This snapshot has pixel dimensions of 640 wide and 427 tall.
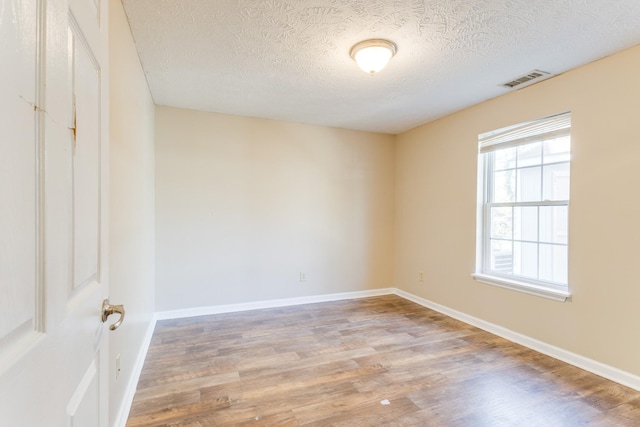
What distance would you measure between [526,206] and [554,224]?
0.31 m

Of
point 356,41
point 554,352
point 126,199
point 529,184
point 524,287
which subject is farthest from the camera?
point 529,184

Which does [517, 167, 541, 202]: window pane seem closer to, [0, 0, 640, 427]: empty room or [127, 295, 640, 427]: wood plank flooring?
[0, 0, 640, 427]: empty room

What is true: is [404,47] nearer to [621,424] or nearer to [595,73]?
[595,73]

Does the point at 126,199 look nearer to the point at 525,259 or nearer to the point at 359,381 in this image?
the point at 359,381

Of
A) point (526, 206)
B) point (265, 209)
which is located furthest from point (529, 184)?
point (265, 209)

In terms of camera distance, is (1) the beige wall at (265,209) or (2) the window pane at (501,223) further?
(1) the beige wall at (265,209)

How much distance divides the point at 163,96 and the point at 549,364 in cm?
444

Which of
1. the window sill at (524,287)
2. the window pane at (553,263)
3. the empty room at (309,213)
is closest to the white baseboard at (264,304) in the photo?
the empty room at (309,213)

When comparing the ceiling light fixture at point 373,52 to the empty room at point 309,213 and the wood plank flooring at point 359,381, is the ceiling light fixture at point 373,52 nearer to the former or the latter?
the empty room at point 309,213

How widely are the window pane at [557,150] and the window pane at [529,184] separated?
0.15 metres

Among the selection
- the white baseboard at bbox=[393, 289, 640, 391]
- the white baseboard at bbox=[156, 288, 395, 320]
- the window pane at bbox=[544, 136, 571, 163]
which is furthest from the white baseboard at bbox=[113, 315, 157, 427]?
the window pane at bbox=[544, 136, 571, 163]

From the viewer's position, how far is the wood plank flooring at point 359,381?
1881mm

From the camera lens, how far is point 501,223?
328 cm

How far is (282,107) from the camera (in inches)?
Answer: 140
